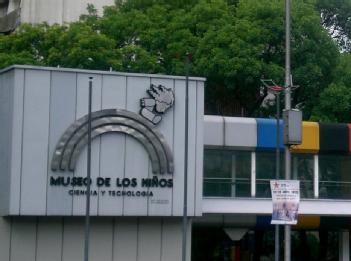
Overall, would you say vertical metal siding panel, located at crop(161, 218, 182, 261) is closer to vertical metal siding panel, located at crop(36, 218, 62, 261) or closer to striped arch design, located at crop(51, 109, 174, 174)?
striped arch design, located at crop(51, 109, 174, 174)

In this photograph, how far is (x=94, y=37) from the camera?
139 feet

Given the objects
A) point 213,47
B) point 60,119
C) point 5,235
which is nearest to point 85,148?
point 60,119

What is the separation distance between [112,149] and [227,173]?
278 inches

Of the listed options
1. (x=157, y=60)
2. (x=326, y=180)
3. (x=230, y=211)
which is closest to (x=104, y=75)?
(x=230, y=211)

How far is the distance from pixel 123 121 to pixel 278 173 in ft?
Answer: 24.3

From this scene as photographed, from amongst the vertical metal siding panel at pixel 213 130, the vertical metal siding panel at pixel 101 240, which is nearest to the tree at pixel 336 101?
the vertical metal siding panel at pixel 213 130

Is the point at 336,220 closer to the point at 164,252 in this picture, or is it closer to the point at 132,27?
the point at 164,252

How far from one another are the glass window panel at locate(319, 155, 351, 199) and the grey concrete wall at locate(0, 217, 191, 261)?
27.0 feet

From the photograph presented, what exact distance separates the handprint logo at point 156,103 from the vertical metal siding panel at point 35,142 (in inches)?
126

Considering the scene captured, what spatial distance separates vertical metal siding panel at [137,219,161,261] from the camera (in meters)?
29.3

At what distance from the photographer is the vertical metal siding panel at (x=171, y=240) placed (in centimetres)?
2966

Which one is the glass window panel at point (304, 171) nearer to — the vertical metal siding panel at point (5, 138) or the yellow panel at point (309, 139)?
the yellow panel at point (309, 139)

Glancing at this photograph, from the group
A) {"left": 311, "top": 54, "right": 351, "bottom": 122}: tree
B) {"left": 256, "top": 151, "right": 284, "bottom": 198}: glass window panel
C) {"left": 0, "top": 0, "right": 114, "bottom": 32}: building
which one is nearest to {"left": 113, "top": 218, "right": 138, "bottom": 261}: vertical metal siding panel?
{"left": 256, "top": 151, "right": 284, "bottom": 198}: glass window panel

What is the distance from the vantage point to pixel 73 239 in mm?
28516
